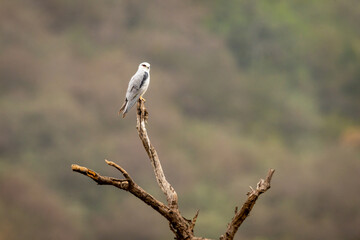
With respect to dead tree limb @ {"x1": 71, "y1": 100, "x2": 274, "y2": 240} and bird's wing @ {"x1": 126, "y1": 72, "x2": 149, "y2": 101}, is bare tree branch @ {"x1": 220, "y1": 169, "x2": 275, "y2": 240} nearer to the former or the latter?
dead tree limb @ {"x1": 71, "y1": 100, "x2": 274, "y2": 240}

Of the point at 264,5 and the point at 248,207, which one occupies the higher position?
the point at 264,5

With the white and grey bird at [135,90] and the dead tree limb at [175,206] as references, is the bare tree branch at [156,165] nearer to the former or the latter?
the dead tree limb at [175,206]

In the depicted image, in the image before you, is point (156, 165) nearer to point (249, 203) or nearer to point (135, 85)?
point (249, 203)

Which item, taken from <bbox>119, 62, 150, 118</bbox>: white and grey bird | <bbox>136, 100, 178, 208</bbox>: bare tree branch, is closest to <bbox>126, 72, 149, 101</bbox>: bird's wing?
<bbox>119, 62, 150, 118</bbox>: white and grey bird

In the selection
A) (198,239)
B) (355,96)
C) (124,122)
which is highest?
(355,96)

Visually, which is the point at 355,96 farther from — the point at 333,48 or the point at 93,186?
the point at 93,186

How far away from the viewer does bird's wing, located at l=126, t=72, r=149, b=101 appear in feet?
48.5

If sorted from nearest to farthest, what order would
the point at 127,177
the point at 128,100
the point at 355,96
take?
the point at 127,177 → the point at 128,100 → the point at 355,96

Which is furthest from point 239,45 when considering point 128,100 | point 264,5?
point 128,100

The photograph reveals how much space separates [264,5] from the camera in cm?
7212

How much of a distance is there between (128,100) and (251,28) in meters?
55.3

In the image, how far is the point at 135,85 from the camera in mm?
15031

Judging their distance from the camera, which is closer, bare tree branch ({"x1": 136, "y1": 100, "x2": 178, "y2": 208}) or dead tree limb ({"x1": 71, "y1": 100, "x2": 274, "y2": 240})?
dead tree limb ({"x1": 71, "y1": 100, "x2": 274, "y2": 240})

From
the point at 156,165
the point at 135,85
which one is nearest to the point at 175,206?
the point at 156,165
